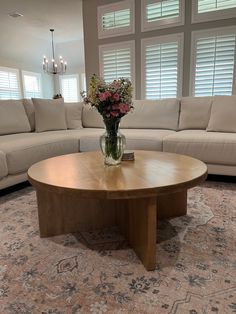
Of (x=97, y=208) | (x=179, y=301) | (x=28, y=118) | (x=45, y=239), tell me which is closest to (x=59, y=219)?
(x=45, y=239)

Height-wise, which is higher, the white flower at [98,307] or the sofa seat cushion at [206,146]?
the sofa seat cushion at [206,146]

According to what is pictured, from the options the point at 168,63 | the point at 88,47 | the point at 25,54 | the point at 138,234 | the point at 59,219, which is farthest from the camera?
the point at 25,54

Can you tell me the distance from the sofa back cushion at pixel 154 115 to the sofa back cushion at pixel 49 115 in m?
0.84

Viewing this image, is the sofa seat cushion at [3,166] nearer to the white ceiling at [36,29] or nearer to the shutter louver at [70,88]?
the white ceiling at [36,29]

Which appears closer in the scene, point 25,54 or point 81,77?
point 25,54

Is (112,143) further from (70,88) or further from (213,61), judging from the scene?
(70,88)

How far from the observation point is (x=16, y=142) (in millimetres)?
2391

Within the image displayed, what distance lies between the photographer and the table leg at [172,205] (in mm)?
1760

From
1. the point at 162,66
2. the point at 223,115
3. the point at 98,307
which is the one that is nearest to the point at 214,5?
the point at 162,66

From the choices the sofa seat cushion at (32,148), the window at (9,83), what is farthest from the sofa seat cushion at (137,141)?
the window at (9,83)

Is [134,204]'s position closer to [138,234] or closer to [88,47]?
[138,234]

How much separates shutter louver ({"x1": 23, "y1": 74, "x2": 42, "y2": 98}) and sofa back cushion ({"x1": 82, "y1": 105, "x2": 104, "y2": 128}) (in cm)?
438

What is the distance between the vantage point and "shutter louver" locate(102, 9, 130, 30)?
4.51 metres

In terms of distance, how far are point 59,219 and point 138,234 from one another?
1.82 feet
